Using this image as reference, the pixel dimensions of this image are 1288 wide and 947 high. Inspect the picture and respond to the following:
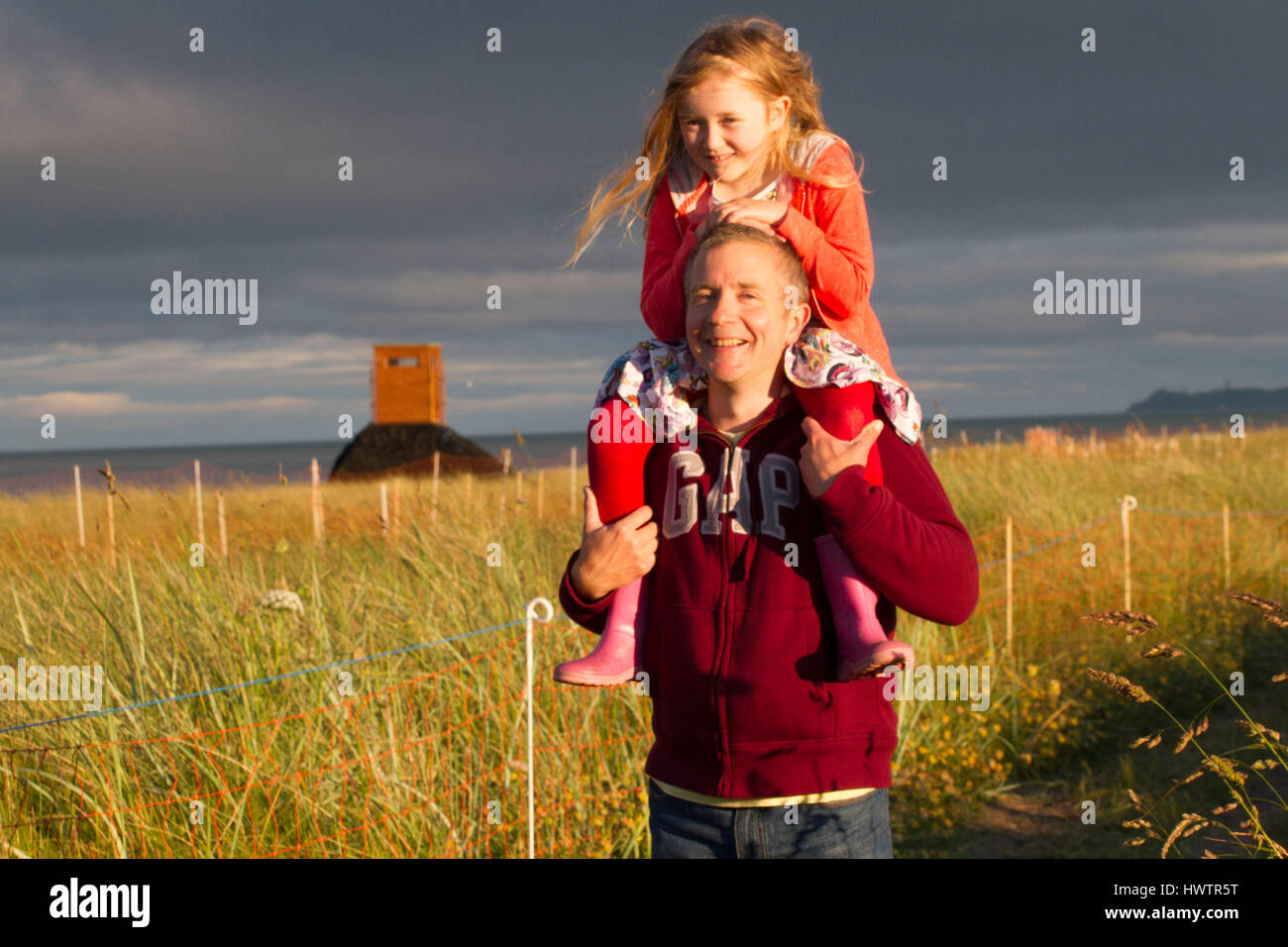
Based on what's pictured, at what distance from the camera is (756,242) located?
1.93 meters

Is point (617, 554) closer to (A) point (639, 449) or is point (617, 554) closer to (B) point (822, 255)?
(A) point (639, 449)

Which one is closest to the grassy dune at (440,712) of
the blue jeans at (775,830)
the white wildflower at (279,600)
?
the white wildflower at (279,600)

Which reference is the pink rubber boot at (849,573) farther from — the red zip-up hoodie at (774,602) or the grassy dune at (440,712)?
the grassy dune at (440,712)

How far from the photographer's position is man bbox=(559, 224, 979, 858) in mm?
1856

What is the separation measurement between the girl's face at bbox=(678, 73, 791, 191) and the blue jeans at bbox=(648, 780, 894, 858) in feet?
4.03

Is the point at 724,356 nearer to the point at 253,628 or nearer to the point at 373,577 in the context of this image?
the point at 253,628

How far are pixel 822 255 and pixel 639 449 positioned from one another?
0.50 metres

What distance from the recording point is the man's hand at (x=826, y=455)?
72.6 inches

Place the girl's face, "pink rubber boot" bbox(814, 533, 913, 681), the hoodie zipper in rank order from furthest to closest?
the girl's face < the hoodie zipper < "pink rubber boot" bbox(814, 533, 913, 681)

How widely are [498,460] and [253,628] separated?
19.7 m

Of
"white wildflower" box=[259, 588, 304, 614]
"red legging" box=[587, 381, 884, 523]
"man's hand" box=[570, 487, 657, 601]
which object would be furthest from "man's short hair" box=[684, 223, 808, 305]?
"white wildflower" box=[259, 588, 304, 614]

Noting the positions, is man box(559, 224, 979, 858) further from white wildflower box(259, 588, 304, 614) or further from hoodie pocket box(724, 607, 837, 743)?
white wildflower box(259, 588, 304, 614)

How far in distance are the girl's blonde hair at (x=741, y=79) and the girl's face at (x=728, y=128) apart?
0.7 inches

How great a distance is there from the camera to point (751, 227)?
196 cm
